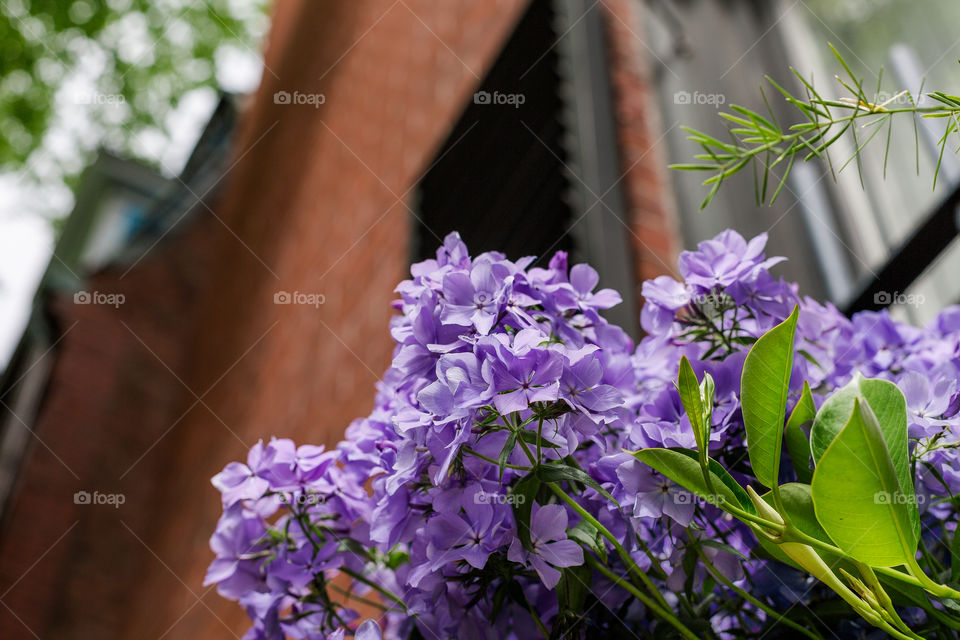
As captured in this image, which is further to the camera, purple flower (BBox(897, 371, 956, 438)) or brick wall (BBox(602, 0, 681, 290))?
brick wall (BBox(602, 0, 681, 290))

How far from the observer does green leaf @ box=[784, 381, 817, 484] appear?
1.78ft

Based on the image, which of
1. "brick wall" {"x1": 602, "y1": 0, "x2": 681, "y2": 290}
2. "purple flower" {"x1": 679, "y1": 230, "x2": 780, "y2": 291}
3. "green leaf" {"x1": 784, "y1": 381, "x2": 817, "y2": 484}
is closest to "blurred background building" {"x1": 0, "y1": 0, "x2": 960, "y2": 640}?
"brick wall" {"x1": 602, "y1": 0, "x2": 681, "y2": 290}

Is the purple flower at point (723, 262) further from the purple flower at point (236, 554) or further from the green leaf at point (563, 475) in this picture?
the purple flower at point (236, 554)

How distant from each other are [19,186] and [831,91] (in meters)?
6.16

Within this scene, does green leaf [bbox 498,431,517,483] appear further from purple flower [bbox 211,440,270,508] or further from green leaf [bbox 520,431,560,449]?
purple flower [bbox 211,440,270,508]

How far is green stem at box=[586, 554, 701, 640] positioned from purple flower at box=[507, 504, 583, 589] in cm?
3

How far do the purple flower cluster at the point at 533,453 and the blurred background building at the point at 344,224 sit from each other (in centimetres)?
51

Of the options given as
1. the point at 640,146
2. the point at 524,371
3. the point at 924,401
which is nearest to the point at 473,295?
the point at 524,371

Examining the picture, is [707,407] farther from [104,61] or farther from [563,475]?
[104,61]

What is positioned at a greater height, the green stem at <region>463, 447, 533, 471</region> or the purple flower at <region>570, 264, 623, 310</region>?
the purple flower at <region>570, 264, 623, 310</region>

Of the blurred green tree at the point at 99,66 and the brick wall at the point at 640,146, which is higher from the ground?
the blurred green tree at the point at 99,66

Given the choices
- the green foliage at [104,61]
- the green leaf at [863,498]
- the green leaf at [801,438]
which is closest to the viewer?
the green leaf at [863,498]

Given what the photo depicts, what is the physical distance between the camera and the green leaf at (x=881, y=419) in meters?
0.46

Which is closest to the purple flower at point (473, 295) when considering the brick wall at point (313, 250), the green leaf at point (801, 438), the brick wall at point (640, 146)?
the green leaf at point (801, 438)
